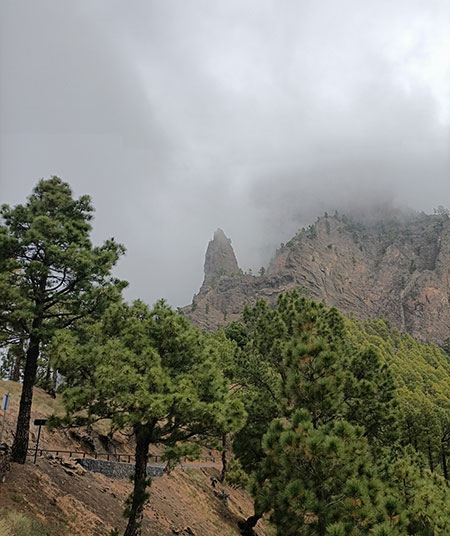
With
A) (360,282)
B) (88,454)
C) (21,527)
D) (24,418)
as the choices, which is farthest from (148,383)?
(360,282)

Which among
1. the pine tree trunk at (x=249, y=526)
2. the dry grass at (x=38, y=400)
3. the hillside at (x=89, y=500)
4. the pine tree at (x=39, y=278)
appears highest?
the pine tree at (x=39, y=278)

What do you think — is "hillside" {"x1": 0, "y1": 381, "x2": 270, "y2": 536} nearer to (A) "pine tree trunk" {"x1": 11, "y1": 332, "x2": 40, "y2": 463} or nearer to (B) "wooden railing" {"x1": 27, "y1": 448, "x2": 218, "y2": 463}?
(A) "pine tree trunk" {"x1": 11, "y1": 332, "x2": 40, "y2": 463}

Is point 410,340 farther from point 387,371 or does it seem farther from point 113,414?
point 113,414

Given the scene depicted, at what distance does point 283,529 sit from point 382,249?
8141 inches

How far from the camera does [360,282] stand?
176250 millimetres

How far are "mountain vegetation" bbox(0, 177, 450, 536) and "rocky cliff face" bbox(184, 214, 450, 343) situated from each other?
125 metres

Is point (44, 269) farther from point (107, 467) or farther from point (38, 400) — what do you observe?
point (38, 400)

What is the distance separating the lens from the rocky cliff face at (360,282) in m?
151

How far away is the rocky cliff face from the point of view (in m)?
151

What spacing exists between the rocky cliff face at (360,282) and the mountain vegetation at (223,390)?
411ft

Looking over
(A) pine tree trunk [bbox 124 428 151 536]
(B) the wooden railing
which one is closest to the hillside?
(B) the wooden railing

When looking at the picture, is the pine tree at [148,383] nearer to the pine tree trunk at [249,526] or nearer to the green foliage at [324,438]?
the green foliage at [324,438]

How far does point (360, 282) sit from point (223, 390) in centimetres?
17618

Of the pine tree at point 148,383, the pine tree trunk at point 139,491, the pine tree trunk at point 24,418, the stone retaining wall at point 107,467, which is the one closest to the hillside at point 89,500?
the pine tree trunk at point 24,418
